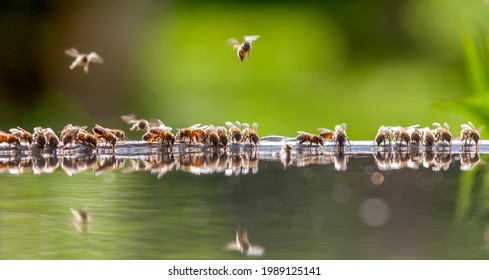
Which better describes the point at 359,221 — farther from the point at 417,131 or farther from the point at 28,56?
the point at 28,56

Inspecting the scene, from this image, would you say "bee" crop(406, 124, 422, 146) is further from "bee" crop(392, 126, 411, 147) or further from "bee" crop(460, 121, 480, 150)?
"bee" crop(460, 121, 480, 150)

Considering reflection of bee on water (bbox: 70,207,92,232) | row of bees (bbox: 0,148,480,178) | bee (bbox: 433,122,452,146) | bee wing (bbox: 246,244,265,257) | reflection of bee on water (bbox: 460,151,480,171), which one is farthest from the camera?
bee (bbox: 433,122,452,146)

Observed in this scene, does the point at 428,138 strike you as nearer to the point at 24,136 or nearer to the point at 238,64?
the point at 24,136

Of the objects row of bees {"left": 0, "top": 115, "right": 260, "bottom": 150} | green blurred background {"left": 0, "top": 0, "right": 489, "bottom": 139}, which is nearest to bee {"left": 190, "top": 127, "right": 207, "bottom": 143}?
row of bees {"left": 0, "top": 115, "right": 260, "bottom": 150}

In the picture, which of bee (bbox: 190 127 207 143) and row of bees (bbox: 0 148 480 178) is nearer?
row of bees (bbox: 0 148 480 178)

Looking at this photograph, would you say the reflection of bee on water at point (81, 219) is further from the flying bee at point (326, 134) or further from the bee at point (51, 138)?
the flying bee at point (326, 134)

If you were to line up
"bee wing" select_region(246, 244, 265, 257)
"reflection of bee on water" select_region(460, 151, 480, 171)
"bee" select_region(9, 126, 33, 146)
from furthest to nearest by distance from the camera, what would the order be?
"bee" select_region(9, 126, 33, 146) → "reflection of bee on water" select_region(460, 151, 480, 171) → "bee wing" select_region(246, 244, 265, 257)
